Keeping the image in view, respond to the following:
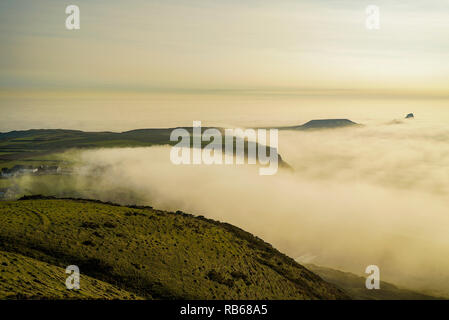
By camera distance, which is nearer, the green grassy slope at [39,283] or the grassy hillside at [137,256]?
the green grassy slope at [39,283]

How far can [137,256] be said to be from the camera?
58.2 meters

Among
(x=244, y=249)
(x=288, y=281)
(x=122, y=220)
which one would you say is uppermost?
(x=122, y=220)

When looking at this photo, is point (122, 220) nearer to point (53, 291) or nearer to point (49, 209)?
point (49, 209)

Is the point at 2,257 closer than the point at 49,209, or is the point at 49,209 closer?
the point at 2,257

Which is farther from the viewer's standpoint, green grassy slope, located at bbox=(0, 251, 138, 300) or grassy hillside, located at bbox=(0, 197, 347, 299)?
grassy hillside, located at bbox=(0, 197, 347, 299)

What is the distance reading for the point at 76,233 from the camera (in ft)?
201

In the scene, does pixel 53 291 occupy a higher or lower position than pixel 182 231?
lower

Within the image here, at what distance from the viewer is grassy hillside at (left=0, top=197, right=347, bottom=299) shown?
162 ft

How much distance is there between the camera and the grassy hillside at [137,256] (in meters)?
49.5

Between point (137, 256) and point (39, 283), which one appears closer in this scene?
point (39, 283)

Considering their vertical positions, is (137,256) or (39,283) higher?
(137,256)
